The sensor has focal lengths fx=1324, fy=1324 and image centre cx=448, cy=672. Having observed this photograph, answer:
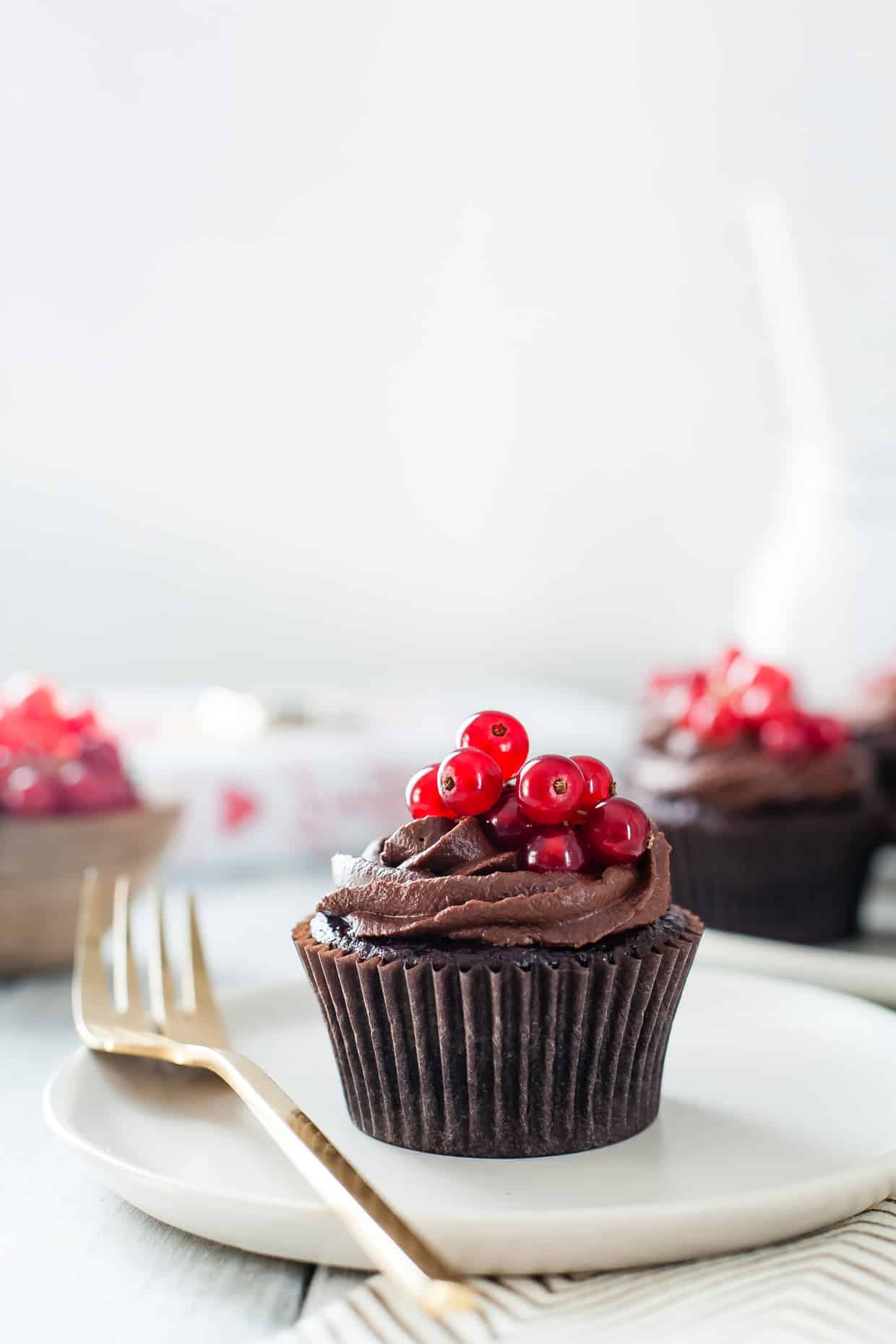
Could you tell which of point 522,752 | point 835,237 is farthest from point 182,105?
point 522,752

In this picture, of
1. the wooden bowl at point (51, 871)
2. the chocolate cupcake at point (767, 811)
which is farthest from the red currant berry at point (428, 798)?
the chocolate cupcake at point (767, 811)

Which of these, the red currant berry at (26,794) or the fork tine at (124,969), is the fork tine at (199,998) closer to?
the fork tine at (124,969)

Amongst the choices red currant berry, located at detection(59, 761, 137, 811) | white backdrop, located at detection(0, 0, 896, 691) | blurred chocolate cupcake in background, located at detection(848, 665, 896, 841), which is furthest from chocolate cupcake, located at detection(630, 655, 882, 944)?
white backdrop, located at detection(0, 0, 896, 691)

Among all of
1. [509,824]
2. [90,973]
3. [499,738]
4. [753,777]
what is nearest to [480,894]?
[509,824]

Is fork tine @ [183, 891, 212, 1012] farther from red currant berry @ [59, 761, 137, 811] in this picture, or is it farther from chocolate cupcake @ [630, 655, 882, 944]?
chocolate cupcake @ [630, 655, 882, 944]

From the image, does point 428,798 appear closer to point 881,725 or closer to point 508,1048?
point 508,1048

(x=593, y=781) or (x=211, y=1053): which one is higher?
(x=593, y=781)
